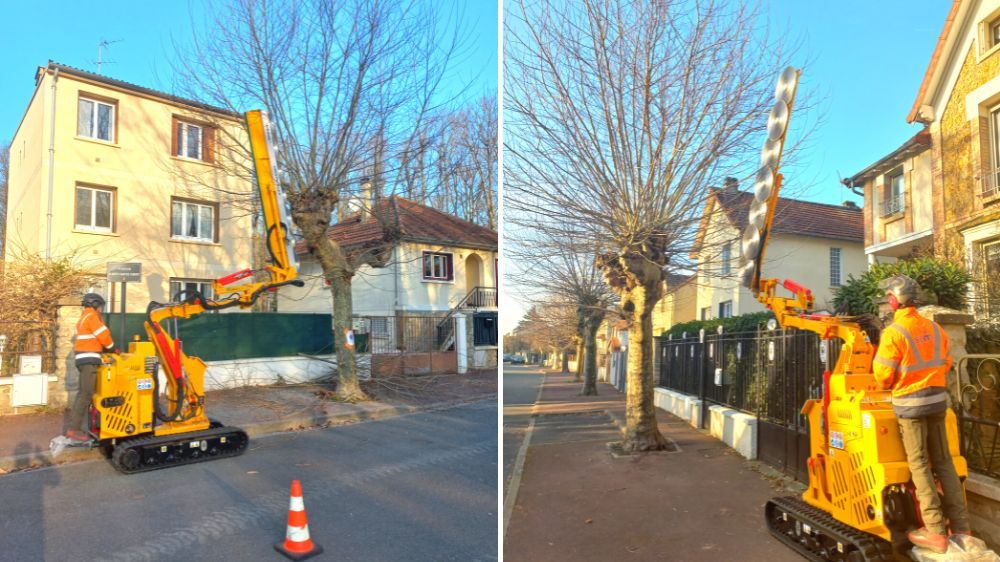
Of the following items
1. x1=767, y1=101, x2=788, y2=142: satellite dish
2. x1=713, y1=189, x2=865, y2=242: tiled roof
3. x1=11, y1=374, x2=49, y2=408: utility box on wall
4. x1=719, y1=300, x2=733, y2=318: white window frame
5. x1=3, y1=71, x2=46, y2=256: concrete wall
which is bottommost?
x1=11, y1=374, x2=49, y2=408: utility box on wall

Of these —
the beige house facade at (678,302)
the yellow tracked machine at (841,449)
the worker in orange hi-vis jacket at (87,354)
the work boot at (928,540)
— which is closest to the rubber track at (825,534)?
the yellow tracked machine at (841,449)

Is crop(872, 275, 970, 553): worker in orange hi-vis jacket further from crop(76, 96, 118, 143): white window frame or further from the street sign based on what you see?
crop(76, 96, 118, 143): white window frame

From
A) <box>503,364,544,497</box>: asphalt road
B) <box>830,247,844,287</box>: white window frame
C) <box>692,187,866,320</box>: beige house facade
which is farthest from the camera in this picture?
<box>503,364,544,497</box>: asphalt road

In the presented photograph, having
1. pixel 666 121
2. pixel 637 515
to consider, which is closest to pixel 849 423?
pixel 637 515

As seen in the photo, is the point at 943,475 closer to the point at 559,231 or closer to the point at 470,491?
the point at 470,491

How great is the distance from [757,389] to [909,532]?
438 cm

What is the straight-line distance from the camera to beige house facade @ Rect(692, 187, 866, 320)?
717 centimetres

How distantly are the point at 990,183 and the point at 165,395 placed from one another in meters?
8.65

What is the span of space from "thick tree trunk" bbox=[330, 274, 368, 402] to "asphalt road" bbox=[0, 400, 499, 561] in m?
3.73

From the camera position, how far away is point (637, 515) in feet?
19.6

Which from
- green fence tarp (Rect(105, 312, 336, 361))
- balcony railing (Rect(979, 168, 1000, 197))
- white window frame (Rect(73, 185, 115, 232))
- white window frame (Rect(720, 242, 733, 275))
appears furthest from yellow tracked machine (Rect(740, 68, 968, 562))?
white window frame (Rect(73, 185, 115, 232))

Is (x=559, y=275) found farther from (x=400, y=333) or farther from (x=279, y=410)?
(x=400, y=333)

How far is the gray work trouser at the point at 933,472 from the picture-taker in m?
4.36

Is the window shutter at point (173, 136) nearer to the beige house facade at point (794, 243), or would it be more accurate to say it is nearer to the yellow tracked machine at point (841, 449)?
the beige house facade at point (794, 243)
